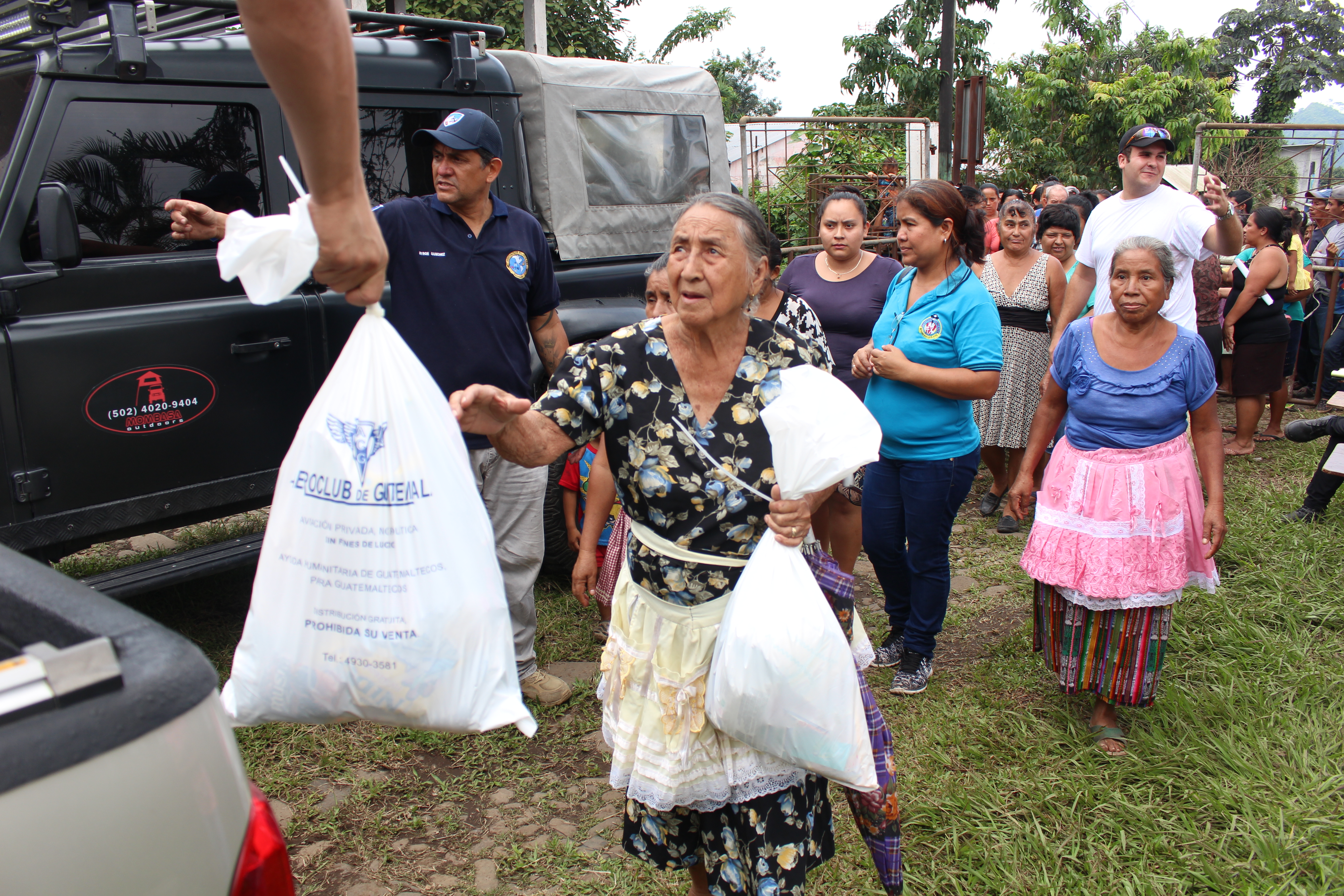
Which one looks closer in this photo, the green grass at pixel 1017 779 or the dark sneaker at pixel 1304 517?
the green grass at pixel 1017 779

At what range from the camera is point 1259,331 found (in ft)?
22.4

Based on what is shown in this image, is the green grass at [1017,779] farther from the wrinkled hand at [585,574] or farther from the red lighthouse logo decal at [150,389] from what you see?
the red lighthouse logo decal at [150,389]

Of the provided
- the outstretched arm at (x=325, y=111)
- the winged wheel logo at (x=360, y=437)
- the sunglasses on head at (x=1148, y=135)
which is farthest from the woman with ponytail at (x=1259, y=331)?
the outstretched arm at (x=325, y=111)

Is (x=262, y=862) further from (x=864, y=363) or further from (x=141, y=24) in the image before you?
(x=141, y=24)

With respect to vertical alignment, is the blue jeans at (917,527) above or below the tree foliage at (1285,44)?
below

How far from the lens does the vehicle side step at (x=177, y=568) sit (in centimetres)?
346

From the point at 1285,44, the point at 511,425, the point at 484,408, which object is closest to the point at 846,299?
the point at 511,425

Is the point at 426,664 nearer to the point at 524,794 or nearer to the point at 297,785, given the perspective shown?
the point at 524,794

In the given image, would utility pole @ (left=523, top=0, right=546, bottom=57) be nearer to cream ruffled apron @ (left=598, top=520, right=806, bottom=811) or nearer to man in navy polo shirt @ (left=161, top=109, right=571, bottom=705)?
man in navy polo shirt @ (left=161, top=109, right=571, bottom=705)

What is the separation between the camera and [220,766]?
3.49 ft

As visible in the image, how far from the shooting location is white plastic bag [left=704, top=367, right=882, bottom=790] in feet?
6.16

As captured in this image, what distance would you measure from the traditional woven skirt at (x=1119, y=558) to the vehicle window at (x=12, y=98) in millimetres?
3863

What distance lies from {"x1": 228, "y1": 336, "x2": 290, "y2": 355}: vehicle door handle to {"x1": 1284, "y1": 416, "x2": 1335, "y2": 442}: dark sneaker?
5.25m

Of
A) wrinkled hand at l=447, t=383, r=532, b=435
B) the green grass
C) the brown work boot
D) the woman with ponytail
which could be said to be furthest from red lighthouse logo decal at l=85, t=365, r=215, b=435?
the woman with ponytail
